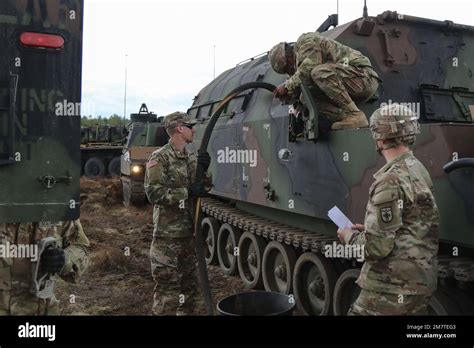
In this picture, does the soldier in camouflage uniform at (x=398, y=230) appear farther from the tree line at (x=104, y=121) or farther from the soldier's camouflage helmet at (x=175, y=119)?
the tree line at (x=104, y=121)

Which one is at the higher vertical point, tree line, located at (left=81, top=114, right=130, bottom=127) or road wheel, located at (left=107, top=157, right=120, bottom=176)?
tree line, located at (left=81, top=114, right=130, bottom=127)

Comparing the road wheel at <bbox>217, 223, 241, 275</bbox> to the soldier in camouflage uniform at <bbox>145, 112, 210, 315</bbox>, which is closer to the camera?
the soldier in camouflage uniform at <bbox>145, 112, 210, 315</bbox>

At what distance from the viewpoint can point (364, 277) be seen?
3061 mm

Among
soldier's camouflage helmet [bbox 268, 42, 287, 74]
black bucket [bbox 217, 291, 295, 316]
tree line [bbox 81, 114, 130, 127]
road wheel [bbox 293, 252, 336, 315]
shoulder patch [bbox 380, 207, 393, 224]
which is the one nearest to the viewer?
shoulder patch [bbox 380, 207, 393, 224]

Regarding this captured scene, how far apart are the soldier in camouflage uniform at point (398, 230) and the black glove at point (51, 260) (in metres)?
1.68

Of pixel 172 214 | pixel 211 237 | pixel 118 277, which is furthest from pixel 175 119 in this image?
pixel 211 237

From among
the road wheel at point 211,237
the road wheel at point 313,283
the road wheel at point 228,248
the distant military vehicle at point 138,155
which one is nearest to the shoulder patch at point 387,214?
the road wheel at point 313,283

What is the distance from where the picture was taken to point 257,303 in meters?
3.93

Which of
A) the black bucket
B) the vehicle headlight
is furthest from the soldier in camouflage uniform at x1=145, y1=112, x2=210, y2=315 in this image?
the vehicle headlight

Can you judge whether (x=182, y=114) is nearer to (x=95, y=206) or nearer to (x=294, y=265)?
(x=294, y=265)

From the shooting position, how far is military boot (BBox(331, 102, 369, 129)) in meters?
4.66

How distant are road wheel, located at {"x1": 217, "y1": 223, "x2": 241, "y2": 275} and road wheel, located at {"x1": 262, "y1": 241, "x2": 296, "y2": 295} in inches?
36.5

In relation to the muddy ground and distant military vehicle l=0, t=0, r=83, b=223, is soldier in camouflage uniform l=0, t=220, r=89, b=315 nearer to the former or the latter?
distant military vehicle l=0, t=0, r=83, b=223

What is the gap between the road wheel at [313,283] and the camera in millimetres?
5250
